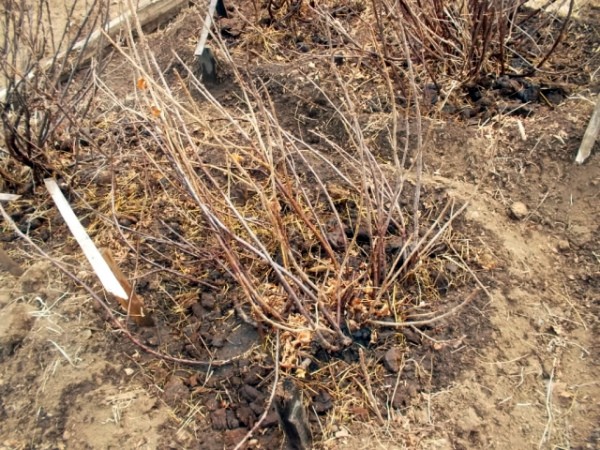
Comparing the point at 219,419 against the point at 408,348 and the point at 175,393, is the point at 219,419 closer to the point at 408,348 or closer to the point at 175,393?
the point at 175,393

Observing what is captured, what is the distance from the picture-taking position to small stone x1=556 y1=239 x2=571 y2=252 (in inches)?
106

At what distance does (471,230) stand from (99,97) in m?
2.50

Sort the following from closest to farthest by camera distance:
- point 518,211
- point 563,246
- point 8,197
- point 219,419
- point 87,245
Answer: point 219,419, point 87,245, point 563,246, point 518,211, point 8,197

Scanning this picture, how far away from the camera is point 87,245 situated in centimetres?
256

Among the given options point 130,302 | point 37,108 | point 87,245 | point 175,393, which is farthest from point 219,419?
Result: point 37,108

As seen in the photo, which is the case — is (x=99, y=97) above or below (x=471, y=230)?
above

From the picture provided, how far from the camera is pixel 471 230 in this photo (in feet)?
8.92

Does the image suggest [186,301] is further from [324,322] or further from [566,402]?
[566,402]

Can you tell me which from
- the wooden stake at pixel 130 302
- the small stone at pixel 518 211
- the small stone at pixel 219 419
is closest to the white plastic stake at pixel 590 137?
the small stone at pixel 518 211

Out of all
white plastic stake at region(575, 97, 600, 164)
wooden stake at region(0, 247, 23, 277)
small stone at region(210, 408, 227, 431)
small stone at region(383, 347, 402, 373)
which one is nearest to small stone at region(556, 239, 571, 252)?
white plastic stake at region(575, 97, 600, 164)

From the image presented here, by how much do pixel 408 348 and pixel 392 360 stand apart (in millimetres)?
105

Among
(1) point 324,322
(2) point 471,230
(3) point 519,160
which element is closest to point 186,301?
(1) point 324,322

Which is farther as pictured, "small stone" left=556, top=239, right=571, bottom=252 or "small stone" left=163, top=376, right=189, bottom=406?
"small stone" left=556, top=239, right=571, bottom=252

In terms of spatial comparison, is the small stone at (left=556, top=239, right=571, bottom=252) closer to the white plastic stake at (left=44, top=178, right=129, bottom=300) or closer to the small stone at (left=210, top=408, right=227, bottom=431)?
the small stone at (left=210, top=408, right=227, bottom=431)
